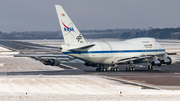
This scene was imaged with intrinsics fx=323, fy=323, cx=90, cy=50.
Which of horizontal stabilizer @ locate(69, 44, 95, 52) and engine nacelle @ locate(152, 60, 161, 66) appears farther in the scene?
engine nacelle @ locate(152, 60, 161, 66)

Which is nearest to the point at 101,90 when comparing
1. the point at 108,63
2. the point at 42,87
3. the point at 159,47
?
the point at 42,87

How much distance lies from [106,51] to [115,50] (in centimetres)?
181

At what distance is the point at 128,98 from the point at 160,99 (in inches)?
92.9

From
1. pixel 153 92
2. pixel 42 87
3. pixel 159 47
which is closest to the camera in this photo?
pixel 153 92

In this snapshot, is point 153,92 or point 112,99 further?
point 153,92

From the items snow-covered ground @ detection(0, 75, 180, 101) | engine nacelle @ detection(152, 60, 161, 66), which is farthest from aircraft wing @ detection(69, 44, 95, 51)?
snow-covered ground @ detection(0, 75, 180, 101)

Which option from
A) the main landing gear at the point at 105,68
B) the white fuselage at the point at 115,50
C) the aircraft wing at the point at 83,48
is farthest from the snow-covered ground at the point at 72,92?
the main landing gear at the point at 105,68

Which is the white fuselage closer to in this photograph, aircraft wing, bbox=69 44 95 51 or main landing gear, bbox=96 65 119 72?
aircraft wing, bbox=69 44 95 51

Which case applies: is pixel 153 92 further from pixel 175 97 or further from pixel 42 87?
pixel 42 87

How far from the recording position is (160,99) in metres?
24.0

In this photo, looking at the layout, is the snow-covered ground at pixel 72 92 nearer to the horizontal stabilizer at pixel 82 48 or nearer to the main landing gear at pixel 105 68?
the horizontal stabilizer at pixel 82 48

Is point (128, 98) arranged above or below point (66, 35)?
below

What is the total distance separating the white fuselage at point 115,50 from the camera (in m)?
44.7

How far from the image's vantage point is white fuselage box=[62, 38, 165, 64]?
44.7m
